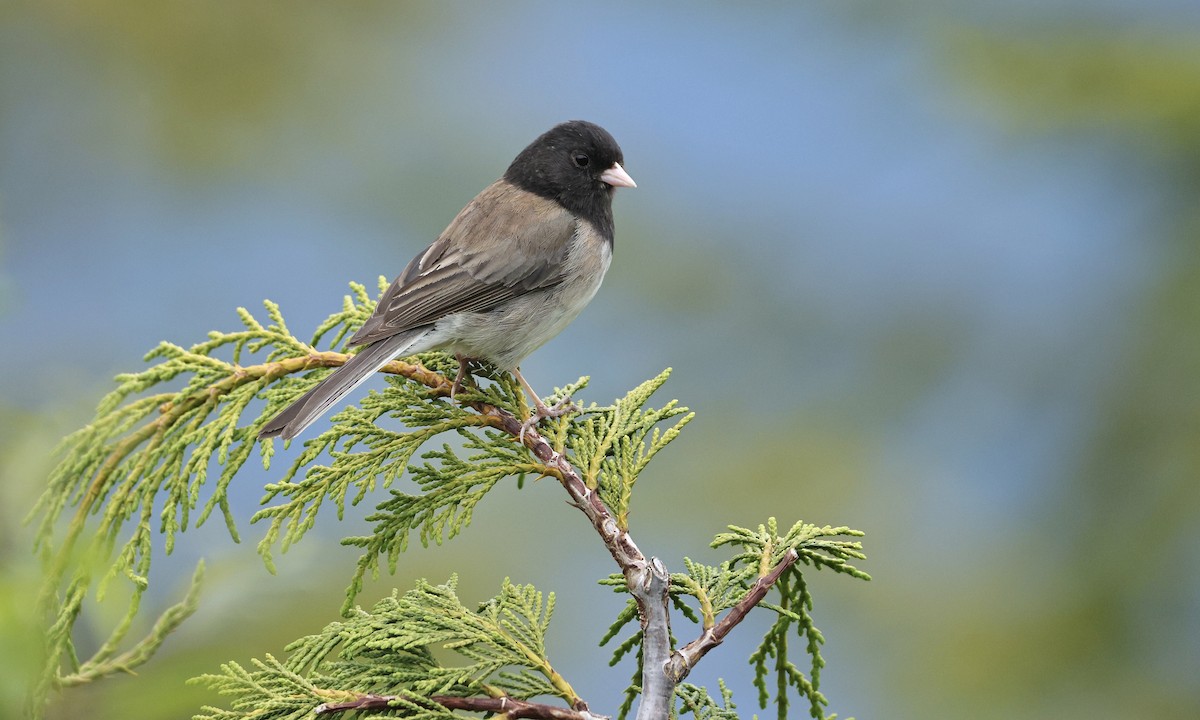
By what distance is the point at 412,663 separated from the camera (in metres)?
1.75

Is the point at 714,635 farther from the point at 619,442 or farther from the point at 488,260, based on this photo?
the point at 488,260

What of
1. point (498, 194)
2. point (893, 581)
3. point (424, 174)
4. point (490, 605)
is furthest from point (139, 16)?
point (490, 605)

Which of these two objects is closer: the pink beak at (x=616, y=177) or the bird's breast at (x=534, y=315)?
the bird's breast at (x=534, y=315)

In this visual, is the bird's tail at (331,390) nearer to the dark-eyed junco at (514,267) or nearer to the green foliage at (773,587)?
the dark-eyed junco at (514,267)

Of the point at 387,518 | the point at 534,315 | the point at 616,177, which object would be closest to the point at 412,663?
the point at 387,518

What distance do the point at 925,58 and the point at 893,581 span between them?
250 centimetres

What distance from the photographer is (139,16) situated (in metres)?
6.96

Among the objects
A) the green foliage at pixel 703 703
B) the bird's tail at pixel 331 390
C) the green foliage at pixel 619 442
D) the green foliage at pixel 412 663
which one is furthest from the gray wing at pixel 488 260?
the green foliage at pixel 703 703

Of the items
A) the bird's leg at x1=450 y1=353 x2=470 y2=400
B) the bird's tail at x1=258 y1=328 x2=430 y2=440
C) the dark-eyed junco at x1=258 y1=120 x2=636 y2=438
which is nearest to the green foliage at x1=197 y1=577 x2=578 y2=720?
the bird's tail at x1=258 y1=328 x2=430 y2=440

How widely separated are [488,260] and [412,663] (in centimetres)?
159

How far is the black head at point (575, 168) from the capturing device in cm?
344

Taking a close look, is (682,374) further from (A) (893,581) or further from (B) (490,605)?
(B) (490,605)

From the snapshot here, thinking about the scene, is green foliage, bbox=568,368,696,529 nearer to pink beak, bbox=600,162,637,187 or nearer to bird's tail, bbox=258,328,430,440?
bird's tail, bbox=258,328,430,440

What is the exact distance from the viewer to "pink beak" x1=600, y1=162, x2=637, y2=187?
3.45 meters
